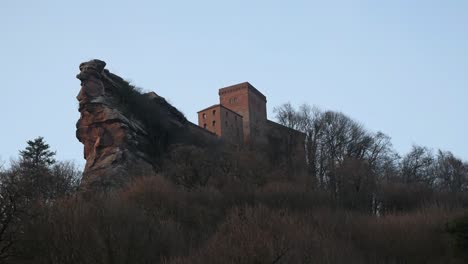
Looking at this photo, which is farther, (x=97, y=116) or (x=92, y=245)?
(x=97, y=116)

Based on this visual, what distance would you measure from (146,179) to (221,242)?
10.8m

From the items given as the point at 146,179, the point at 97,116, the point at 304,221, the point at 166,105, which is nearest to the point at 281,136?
the point at 166,105

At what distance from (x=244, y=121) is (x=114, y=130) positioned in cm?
3262

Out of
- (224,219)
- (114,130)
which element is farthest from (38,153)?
(224,219)

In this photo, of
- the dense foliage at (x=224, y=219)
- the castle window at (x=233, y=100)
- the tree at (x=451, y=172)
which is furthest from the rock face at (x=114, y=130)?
the castle window at (x=233, y=100)

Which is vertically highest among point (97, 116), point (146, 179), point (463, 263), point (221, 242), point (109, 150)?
point (97, 116)

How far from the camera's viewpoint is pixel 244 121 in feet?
218

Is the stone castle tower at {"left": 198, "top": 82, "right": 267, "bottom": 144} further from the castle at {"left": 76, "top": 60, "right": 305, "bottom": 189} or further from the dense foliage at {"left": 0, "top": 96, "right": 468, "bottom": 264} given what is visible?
the dense foliage at {"left": 0, "top": 96, "right": 468, "bottom": 264}

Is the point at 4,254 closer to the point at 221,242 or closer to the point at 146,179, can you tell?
the point at 221,242

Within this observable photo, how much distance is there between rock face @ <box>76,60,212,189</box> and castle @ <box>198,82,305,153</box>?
34.7ft

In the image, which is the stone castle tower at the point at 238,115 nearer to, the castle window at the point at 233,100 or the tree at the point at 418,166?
the castle window at the point at 233,100

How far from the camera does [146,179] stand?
23.0 m

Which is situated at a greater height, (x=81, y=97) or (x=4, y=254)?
(x=81, y=97)

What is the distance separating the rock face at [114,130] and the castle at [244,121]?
34.7 feet
